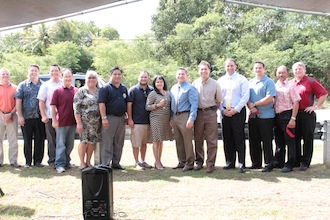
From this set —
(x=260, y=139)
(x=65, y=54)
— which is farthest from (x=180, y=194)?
(x=65, y=54)

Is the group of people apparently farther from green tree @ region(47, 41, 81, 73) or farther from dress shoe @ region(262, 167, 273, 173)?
green tree @ region(47, 41, 81, 73)

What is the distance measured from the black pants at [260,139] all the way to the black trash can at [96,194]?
331cm

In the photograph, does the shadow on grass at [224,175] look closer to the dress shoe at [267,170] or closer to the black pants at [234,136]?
the dress shoe at [267,170]

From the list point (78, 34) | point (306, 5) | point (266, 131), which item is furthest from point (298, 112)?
point (78, 34)

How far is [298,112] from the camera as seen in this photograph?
21.0 feet

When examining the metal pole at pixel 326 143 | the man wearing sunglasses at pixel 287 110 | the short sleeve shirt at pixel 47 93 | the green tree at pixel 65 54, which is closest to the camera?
the man wearing sunglasses at pixel 287 110

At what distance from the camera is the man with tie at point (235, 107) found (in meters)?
6.30

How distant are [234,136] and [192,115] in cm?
83

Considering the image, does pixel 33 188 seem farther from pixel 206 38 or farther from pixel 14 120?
pixel 206 38

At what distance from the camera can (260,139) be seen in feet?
21.5

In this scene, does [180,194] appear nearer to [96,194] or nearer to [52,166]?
[96,194]

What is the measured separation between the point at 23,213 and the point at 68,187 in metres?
1.23

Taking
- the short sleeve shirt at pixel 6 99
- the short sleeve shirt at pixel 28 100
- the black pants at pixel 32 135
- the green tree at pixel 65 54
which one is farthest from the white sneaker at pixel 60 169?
the green tree at pixel 65 54

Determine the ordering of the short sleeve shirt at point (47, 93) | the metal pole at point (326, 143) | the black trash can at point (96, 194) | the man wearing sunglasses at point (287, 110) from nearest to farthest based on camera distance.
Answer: the black trash can at point (96, 194) < the man wearing sunglasses at point (287, 110) < the metal pole at point (326, 143) < the short sleeve shirt at point (47, 93)
